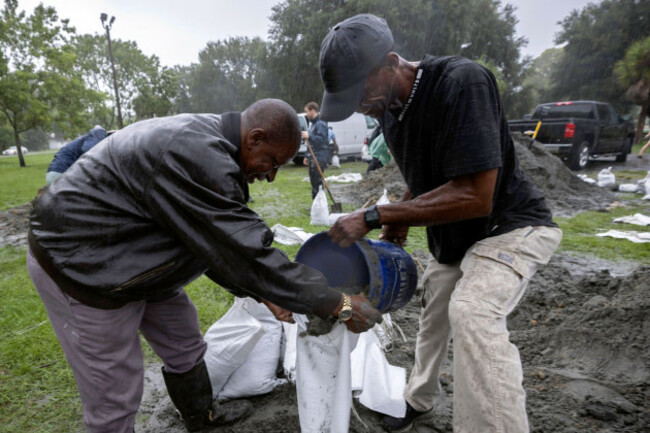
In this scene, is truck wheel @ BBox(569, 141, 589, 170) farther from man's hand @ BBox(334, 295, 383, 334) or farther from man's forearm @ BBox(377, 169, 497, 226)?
man's hand @ BBox(334, 295, 383, 334)

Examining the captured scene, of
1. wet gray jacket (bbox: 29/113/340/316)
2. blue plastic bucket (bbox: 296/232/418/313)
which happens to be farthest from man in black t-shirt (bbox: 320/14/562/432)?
wet gray jacket (bbox: 29/113/340/316)

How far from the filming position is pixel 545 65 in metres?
74.8

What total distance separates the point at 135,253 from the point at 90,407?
65 cm

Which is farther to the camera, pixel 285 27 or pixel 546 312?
pixel 285 27

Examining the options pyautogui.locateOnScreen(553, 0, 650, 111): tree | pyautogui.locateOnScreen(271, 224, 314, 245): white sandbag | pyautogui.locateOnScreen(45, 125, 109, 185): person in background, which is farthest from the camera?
pyautogui.locateOnScreen(553, 0, 650, 111): tree

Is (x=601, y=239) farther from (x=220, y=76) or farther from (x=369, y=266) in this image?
(x=220, y=76)

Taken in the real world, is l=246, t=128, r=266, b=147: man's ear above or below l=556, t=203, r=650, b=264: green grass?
above

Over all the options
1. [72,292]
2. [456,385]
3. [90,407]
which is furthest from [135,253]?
[456,385]

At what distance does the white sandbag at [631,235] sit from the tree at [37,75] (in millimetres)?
24675

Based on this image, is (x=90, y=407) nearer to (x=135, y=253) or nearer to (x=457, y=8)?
(x=135, y=253)

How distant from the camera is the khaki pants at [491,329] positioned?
138 centimetres

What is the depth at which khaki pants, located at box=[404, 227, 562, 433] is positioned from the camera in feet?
4.54

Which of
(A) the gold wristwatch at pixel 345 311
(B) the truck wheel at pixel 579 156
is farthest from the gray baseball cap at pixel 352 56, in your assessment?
(B) the truck wheel at pixel 579 156

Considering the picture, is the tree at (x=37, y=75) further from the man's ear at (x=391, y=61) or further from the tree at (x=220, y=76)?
the man's ear at (x=391, y=61)
